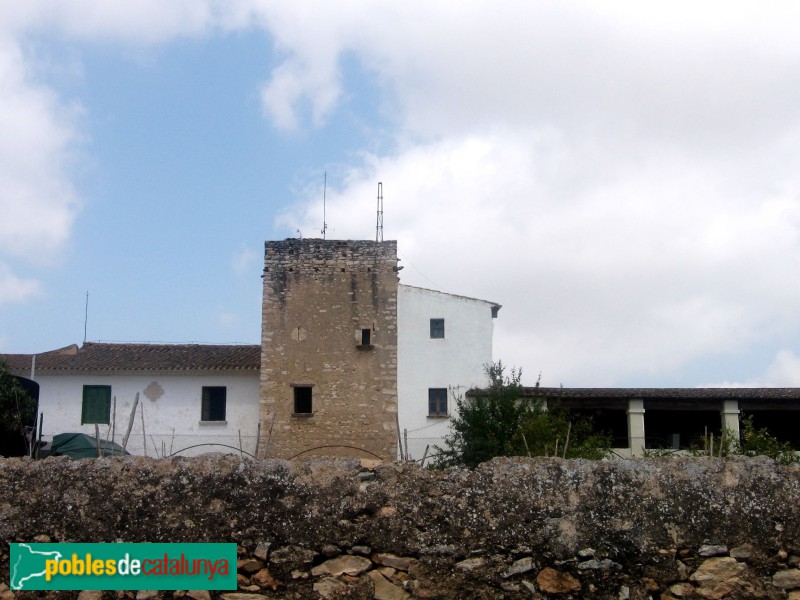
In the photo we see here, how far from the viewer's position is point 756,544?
5285 mm

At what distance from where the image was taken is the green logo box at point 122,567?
5.31 metres

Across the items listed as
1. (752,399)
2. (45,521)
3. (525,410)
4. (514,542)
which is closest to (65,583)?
(45,521)

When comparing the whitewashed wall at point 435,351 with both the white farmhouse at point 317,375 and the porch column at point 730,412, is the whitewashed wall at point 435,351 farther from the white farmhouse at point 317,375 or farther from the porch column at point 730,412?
the porch column at point 730,412

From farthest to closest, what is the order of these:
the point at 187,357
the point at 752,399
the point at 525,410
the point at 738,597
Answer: the point at 187,357 < the point at 752,399 < the point at 525,410 < the point at 738,597

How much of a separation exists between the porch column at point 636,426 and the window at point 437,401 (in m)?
5.84

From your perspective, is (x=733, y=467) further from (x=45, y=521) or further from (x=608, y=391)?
(x=608, y=391)

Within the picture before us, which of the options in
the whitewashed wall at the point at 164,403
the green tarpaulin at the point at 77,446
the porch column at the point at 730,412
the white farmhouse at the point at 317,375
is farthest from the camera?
the whitewashed wall at the point at 164,403

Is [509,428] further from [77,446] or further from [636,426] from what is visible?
[77,446]

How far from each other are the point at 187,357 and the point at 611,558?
82.5 ft

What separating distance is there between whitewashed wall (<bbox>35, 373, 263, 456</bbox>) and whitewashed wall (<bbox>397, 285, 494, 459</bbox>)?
16.4ft

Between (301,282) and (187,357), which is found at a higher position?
(301,282)

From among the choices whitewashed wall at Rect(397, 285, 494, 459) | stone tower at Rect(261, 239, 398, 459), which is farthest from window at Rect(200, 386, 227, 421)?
Result: whitewashed wall at Rect(397, 285, 494, 459)

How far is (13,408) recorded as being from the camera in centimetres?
1812

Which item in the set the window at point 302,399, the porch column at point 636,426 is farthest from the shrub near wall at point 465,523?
the window at point 302,399
